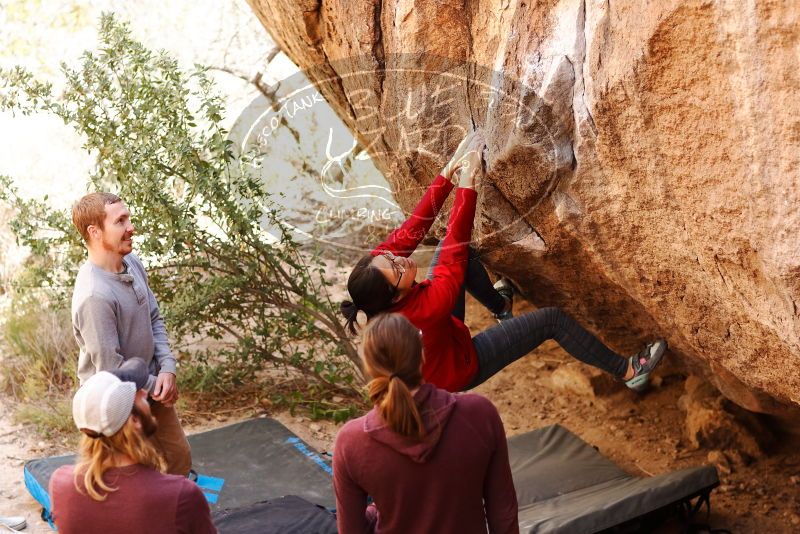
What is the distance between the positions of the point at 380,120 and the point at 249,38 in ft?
18.9

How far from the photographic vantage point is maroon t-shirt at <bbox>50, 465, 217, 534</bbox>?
2.04 m

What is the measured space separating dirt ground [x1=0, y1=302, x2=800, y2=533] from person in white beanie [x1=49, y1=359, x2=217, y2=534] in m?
2.34

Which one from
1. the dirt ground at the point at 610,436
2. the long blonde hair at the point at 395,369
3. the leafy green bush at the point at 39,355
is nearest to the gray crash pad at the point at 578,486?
the dirt ground at the point at 610,436

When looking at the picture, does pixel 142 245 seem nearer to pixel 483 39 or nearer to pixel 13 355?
pixel 13 355

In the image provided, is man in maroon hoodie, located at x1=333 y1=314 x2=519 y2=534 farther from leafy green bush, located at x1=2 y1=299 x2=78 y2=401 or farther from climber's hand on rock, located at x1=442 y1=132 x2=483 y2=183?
leafy green bush, located at x1=2 y1=299 x2=78 y2=401

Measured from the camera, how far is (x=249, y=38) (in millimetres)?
9625

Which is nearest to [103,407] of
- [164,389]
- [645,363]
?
[164,389]

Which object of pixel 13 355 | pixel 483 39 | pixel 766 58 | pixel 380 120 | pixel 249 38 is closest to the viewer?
pixel 766 58

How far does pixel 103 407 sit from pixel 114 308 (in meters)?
1.06

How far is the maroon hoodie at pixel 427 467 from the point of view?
2178 millimetres

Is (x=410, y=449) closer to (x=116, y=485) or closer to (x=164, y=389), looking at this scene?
(x=116, y=485)

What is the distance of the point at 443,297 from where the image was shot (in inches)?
125

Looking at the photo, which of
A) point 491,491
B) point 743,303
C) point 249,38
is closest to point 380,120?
point 743,303

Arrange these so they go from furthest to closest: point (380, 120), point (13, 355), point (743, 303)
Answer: point (13, 355)
point (380, 120)
point (743, 303)
